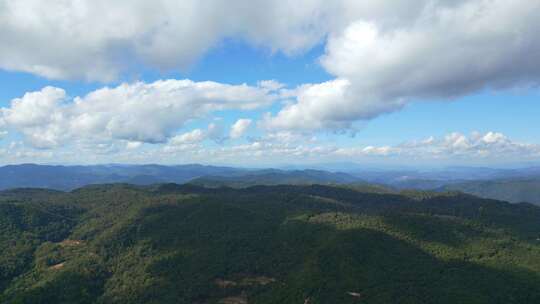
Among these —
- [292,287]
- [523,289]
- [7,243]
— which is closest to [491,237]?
[523,289]

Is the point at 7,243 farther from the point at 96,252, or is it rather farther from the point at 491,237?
the point at 491,237

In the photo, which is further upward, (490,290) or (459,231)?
(459,231)

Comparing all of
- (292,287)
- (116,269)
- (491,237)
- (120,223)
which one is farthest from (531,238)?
(120,223)

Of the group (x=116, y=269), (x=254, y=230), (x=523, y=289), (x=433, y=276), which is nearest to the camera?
(x=523, y=289)

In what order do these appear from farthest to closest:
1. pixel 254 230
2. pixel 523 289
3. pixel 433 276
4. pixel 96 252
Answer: pixel 254 230, pixel 96 252, pixel 433 276, pixel 523 289

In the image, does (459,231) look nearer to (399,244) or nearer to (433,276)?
(399,244)

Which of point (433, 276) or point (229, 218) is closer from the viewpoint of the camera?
point (433, 276)
